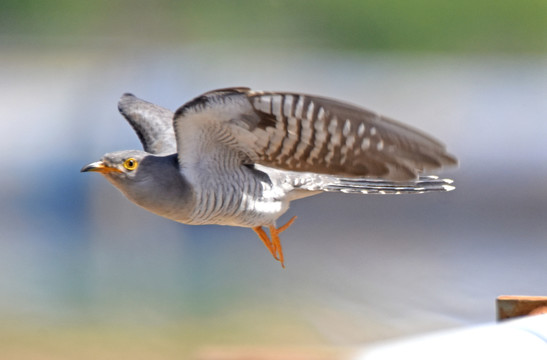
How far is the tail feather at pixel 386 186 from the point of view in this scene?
50.8 inches

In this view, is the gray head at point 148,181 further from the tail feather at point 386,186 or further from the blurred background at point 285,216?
the blurred background at point 285,216

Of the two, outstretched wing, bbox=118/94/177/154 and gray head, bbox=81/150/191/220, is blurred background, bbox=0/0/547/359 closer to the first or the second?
outstretched wing, bbox=118/94/177/154

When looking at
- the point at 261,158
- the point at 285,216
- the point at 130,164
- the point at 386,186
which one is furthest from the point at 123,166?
the point at 285,216

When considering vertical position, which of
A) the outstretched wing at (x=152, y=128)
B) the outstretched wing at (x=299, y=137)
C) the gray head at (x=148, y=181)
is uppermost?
the outstretched wing at (x=152, y=128)

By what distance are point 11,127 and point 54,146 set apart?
2.74ft

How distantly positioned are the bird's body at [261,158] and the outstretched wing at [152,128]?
0.18 meters

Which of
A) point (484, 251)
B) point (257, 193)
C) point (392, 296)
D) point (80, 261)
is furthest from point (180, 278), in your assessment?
point (257, 193)

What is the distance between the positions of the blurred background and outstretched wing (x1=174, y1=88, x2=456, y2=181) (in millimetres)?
2033

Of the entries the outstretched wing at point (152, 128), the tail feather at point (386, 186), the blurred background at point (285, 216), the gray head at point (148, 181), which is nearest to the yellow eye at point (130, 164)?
the gray head at point (148, 181)

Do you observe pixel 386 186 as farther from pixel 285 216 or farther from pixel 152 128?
pixel 285 216

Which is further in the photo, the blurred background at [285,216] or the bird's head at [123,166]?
the blurred background at [285,216]

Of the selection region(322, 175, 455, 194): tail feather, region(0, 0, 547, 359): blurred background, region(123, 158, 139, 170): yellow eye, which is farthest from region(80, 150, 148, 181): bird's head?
region(0, 0, 547, 359): blurred background

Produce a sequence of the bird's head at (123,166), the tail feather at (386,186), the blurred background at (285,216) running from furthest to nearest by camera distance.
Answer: the blurred background at (285,216), the tail feather at (386,186), the bird's head at (123,166)

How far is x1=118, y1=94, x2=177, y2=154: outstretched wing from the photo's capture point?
53.6 inches
